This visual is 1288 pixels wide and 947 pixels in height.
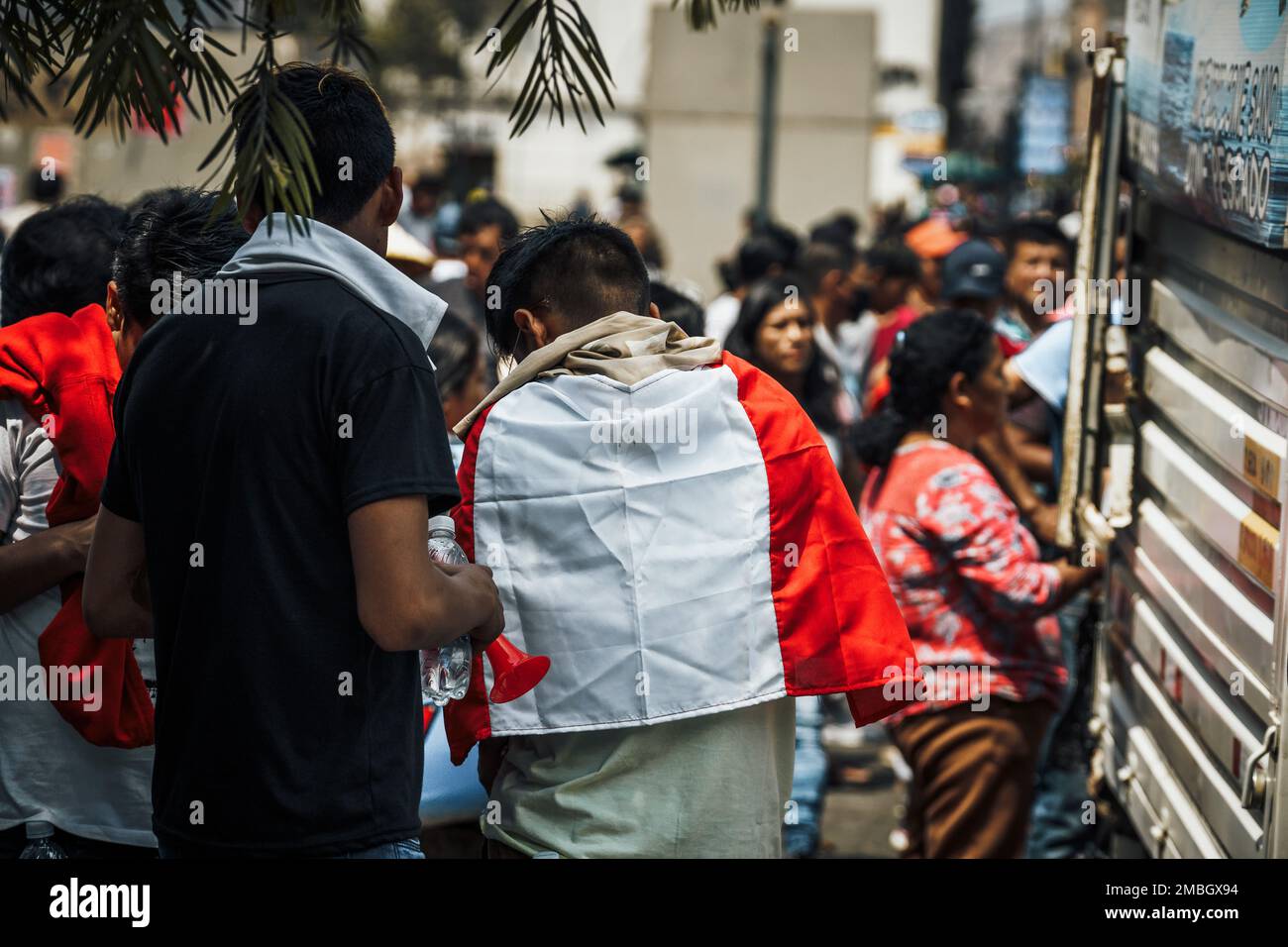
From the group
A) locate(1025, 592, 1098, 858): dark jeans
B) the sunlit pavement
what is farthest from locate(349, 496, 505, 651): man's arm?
the sunlit pavement

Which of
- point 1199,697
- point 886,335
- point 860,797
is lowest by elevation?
point 860,797

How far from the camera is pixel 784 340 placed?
5.82m

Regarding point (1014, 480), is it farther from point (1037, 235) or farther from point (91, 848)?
point (91, 848)

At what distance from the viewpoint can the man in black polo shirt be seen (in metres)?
2.26

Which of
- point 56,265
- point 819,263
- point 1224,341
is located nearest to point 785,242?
point 819,263

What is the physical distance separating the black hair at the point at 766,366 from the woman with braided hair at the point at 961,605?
3.49ft

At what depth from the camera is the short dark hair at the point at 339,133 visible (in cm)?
238

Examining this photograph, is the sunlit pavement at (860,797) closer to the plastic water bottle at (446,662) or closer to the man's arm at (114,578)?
the plastic water bottle at (446,662)

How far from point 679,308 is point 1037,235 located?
3.21 meters

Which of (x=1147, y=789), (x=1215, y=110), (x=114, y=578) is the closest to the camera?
(x=114, y=578)

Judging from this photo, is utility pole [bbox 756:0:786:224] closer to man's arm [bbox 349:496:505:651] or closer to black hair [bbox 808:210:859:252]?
black hair [bbox 808:210:859:252]

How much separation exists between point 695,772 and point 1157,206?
2396 mm

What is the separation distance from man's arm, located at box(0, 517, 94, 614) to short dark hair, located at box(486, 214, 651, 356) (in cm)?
87

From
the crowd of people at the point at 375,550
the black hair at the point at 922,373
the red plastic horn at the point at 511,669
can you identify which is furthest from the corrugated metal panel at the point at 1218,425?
the red plastic horn at the point at 511,669
